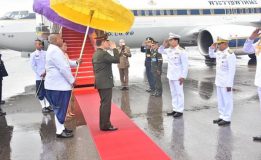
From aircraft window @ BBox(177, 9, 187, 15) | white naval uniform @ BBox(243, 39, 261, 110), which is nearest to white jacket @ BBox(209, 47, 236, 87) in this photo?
white naval uniform @ BBox(243, 39, 261, 110)

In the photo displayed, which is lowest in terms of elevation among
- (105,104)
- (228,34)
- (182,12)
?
(105,104)

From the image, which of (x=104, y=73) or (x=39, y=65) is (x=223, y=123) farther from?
(x=39, y=65)

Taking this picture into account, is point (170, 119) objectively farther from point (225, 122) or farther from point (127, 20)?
point (127, 20)

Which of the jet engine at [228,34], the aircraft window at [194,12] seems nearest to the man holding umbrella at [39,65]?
the jet engine at [228,34]

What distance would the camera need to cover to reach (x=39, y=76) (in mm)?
8766

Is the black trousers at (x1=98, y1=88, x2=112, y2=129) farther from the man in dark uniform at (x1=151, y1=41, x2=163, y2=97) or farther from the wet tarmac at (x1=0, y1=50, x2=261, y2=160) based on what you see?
the man in dark uniform at (x1=151, y1=41, x2=163, y2=97)

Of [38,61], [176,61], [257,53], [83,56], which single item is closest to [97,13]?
[176,61]

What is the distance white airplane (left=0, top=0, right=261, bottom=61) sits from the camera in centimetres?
1572

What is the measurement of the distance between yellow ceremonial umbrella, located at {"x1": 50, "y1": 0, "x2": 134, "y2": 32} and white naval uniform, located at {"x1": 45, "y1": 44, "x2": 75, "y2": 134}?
945 millimetres

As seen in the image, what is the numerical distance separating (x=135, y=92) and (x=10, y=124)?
4.37 meters

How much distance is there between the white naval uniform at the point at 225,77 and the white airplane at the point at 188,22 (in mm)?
9359

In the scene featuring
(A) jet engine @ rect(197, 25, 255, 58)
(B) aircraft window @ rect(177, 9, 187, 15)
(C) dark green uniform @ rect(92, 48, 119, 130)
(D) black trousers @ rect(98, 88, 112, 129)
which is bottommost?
(D) black trousers @ rect(98, 88, 112, 129)

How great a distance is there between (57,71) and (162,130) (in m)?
2.33

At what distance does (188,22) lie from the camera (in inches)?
691
